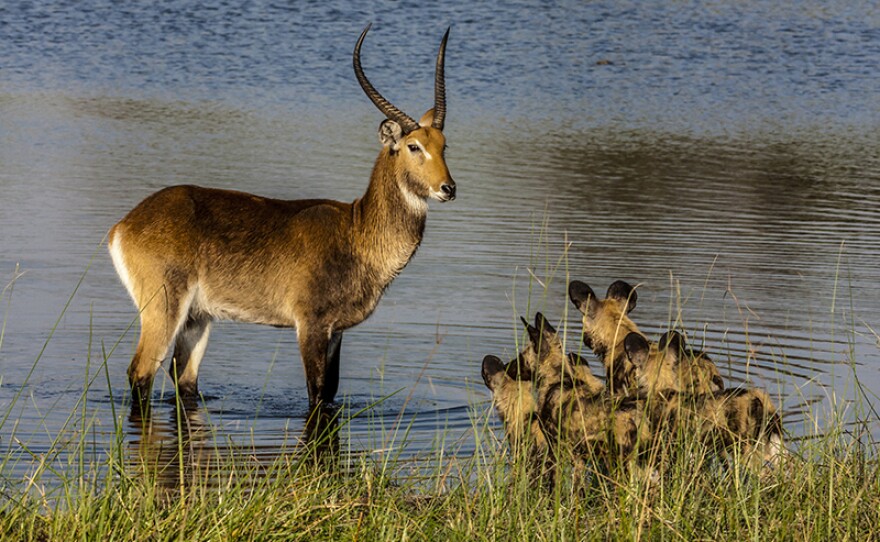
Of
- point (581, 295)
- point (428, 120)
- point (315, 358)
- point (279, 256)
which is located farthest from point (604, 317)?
point (279, 256)

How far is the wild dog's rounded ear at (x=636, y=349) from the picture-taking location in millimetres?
7363

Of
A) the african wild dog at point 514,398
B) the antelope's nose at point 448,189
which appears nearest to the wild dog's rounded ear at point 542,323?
the african wild dog at point 514,398

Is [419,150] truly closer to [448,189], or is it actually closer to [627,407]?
[448,189]

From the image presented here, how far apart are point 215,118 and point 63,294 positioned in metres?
11.5

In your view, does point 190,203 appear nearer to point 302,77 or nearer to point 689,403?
point 689,403

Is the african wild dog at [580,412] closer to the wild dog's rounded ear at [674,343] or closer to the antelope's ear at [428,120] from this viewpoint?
the wild dog's rounded ear at [674,343]

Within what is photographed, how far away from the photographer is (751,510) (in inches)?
232

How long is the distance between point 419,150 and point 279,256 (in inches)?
37.4

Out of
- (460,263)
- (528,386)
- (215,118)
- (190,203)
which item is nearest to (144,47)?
(215,118)

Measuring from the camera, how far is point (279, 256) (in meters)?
9.18

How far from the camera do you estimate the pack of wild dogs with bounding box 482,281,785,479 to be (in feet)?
21.7

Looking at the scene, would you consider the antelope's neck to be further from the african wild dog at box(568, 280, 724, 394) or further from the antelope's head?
the african wild dog at box(568, 280, 724, 394)

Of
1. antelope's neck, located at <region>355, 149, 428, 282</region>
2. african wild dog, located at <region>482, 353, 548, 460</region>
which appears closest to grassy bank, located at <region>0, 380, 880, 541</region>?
african wild dog, located at <region>482, 353, 548, 460</region>

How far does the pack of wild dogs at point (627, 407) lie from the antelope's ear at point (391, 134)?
180 cm
